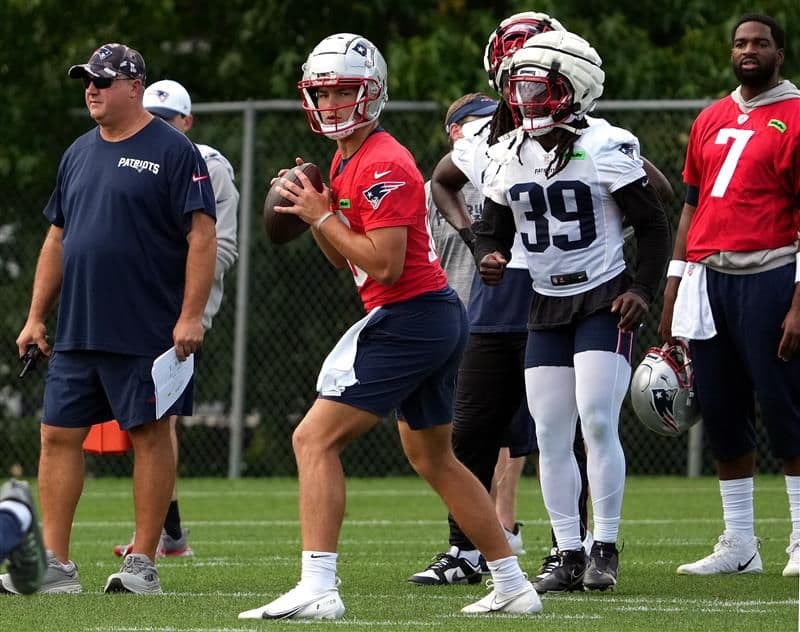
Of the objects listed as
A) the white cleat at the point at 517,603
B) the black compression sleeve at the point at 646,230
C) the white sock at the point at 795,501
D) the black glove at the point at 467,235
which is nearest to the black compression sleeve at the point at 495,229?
the black compression sleeve at the point at 646,230

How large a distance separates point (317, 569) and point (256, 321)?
26.9ft

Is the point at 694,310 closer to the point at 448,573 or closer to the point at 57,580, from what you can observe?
the point at 448,573

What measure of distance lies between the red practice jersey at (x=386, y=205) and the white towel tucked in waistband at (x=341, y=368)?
0.14m

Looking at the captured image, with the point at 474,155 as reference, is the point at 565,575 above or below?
below

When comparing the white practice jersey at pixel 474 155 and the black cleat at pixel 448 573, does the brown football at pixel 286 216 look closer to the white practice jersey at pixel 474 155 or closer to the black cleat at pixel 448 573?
the white practice jersey at pixel 474 155

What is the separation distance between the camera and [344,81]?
6.20 m

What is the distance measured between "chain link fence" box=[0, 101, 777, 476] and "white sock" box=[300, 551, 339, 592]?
7743 mm

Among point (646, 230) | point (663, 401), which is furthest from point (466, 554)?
point (646, 230)

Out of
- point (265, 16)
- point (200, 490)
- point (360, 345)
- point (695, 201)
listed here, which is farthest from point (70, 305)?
point (265, 16)

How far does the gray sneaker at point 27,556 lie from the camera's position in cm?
510

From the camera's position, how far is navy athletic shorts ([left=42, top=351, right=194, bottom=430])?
23.2ft

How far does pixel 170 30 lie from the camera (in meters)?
15.9

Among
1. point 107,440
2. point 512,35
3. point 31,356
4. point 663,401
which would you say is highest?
point 512,35

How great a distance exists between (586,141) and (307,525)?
6.15 feet
